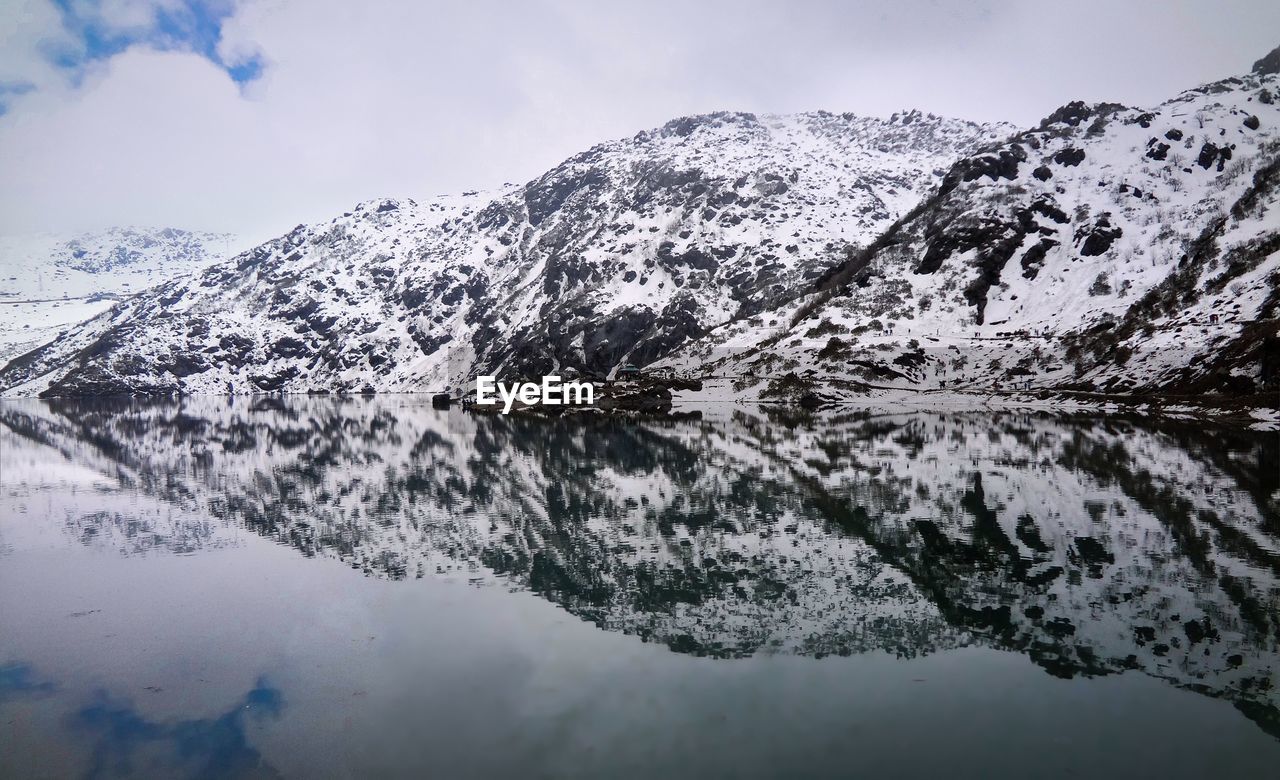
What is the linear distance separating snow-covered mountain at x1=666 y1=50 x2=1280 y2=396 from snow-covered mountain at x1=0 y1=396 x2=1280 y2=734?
4908 cm

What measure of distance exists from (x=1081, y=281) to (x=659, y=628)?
165m

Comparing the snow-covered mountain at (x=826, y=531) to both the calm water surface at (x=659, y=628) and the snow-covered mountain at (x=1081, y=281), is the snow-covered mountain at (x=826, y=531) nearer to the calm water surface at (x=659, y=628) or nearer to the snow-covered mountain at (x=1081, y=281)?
the calm water surface at (x=659, y=628)

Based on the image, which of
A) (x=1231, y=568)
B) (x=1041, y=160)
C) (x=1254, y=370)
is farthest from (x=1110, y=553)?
(x=1041, y=160)

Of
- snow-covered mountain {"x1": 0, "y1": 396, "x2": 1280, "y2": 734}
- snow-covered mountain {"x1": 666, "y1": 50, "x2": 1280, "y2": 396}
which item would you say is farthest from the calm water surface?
snow-covered mountain {"x1": 666, "y1": 50, "x2": 1280, "y2": 396}

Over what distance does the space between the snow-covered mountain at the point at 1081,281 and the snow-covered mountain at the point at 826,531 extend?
49.1 metres

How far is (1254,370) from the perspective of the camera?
272 ft

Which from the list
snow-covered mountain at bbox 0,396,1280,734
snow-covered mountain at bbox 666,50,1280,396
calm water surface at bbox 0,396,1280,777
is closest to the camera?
calm water surface at bbox 0,396,1280,777

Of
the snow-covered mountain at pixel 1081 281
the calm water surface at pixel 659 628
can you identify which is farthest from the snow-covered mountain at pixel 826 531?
the snow-covered mountain at pixel 1081 281

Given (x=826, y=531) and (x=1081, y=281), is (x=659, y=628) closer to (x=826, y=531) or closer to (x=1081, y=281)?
(x=826, y=531)

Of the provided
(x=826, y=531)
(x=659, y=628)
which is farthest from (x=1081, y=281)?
(x=659, y=628)

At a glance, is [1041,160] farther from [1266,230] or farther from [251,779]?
[251,779]

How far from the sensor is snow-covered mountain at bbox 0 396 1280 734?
19.0m

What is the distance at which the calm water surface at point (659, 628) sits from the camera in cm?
1323

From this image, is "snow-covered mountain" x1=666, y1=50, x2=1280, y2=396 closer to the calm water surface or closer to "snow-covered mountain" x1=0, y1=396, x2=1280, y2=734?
"snow-covered mountain" x1=0, y1=396, x2=1280, y2=734
